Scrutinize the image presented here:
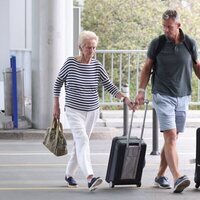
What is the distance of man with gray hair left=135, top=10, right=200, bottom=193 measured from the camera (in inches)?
342

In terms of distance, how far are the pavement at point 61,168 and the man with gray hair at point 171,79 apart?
506mm

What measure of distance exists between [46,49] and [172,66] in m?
5.73

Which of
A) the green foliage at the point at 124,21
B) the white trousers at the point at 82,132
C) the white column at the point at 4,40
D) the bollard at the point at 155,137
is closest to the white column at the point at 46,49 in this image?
the bollard at the point at 155,137

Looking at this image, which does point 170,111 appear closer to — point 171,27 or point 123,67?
point 171,27

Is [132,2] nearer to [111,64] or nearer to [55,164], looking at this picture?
[111,64]

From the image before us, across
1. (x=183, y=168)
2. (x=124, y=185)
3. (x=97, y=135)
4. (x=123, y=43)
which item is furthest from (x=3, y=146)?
(x=123, y=43)

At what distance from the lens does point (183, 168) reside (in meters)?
10.9

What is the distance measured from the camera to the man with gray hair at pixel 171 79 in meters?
8.70

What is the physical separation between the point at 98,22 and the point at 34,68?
40.1 ft

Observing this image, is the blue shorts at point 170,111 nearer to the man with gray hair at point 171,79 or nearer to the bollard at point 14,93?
the man with gray hair at point 171,79

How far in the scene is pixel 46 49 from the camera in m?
14.2

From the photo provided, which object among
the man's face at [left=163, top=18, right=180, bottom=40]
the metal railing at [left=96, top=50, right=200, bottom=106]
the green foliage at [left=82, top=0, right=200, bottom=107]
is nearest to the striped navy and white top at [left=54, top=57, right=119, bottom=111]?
the man's face at [left=163, top=18, right=180, bottom=40]

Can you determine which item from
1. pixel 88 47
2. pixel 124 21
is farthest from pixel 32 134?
pixel 124 21

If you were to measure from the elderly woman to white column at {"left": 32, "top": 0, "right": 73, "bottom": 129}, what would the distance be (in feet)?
17.0
